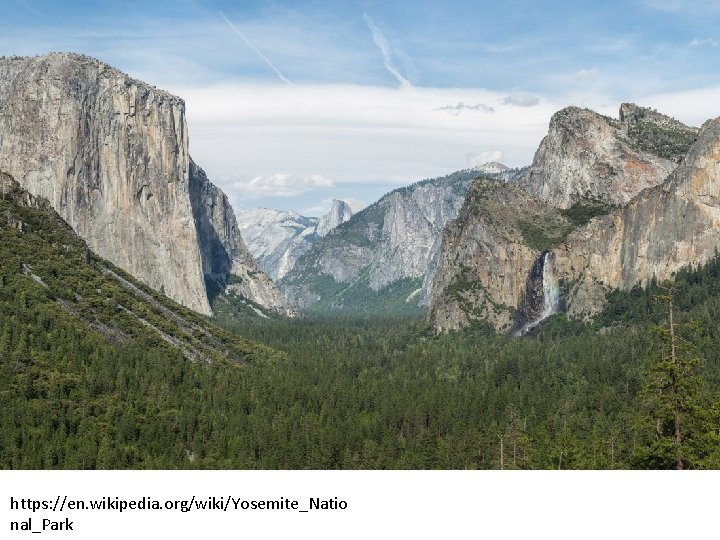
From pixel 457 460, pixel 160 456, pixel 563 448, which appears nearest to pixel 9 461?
pixel 160 456

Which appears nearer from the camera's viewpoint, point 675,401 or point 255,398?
point 675,401

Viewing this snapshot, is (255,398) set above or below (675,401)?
below

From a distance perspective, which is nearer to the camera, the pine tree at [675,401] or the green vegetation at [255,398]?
the pine tree at [675,401]

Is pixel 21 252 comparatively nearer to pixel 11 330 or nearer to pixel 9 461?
pixel 11 330

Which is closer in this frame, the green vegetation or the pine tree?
the pine tree
